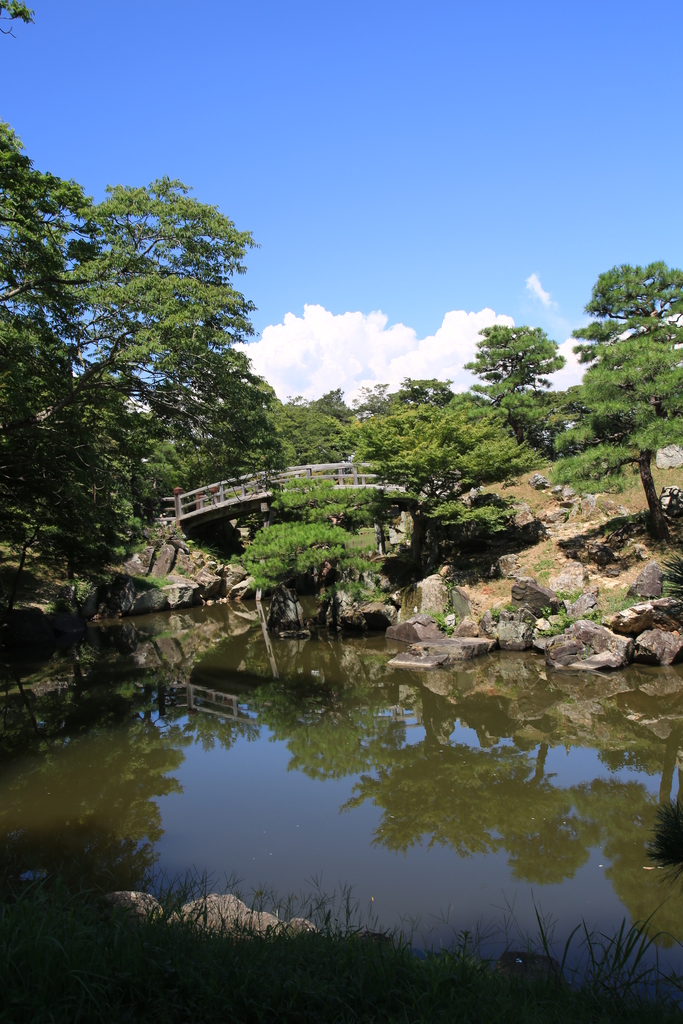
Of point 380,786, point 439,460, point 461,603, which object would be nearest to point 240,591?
point 439,460

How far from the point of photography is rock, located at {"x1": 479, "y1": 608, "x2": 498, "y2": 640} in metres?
12.8

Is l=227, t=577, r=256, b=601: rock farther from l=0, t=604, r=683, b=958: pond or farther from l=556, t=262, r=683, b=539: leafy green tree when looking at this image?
l=556, t=262, r=683, b=539: leafy green tree

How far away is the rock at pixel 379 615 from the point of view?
15.1m

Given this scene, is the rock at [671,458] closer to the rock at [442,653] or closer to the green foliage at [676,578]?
the rock at [442,653]

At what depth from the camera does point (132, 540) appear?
17.3 m

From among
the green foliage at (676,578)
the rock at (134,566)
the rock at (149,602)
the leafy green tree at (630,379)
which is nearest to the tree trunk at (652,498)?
the leafy green tree at (630,379)

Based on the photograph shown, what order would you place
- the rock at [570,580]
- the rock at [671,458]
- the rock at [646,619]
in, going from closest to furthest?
the rock at [646,619] → the rock at [570,580] → the rock at [671,458]

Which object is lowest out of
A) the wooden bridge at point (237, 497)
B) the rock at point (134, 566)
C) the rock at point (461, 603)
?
the rock at point (461, 603)

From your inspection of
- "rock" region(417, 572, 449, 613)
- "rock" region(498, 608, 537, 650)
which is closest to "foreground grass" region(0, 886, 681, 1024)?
"rock" region(498, 608, 537, 650)

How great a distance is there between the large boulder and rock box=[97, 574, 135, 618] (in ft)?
3.94

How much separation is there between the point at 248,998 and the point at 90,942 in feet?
2.35

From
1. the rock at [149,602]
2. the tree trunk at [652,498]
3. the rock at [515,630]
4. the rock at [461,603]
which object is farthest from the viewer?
the rock at [149,602]

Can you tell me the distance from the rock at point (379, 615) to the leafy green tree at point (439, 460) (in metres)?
1.53

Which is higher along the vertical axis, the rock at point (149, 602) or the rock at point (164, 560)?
the rock at point (164, 560)
